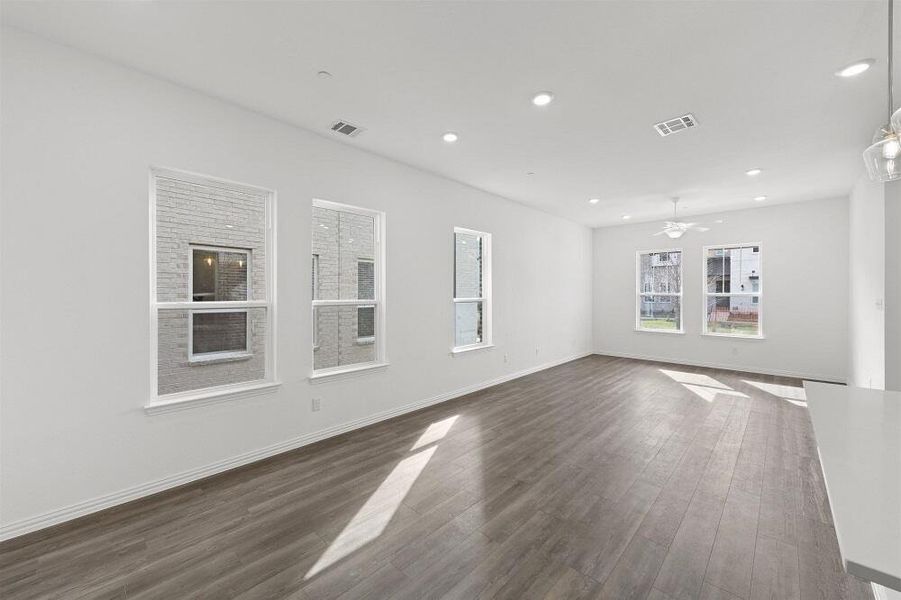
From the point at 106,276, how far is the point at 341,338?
1.93 meters

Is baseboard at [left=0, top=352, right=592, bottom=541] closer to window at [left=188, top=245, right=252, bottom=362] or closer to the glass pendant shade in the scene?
window at [left=188, top=245, right=252, bottom=362]

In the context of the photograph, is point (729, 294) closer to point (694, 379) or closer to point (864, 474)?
point (694, 379)

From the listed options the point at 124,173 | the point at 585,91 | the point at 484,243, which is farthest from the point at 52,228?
the point at 484,243

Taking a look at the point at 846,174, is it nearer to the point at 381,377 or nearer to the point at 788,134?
the point at 788,134

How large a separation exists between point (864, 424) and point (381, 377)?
3641 millimetres

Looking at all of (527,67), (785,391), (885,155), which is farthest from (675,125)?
(785,391)

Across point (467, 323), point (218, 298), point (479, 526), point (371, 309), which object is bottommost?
point (479, 526)

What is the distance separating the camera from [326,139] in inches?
147

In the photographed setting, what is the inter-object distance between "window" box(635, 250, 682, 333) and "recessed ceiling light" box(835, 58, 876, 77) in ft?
17.4

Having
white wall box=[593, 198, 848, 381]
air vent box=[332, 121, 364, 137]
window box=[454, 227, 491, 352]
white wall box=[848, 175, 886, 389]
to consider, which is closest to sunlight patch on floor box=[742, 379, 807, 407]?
white wall box=[848, 175, 886, 389]

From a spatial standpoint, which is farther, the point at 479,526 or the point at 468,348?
the point at 468,348

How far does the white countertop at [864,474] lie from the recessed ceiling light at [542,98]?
244 centimetres

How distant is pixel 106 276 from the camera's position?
2.56m

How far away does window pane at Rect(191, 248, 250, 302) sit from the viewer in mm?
3047
